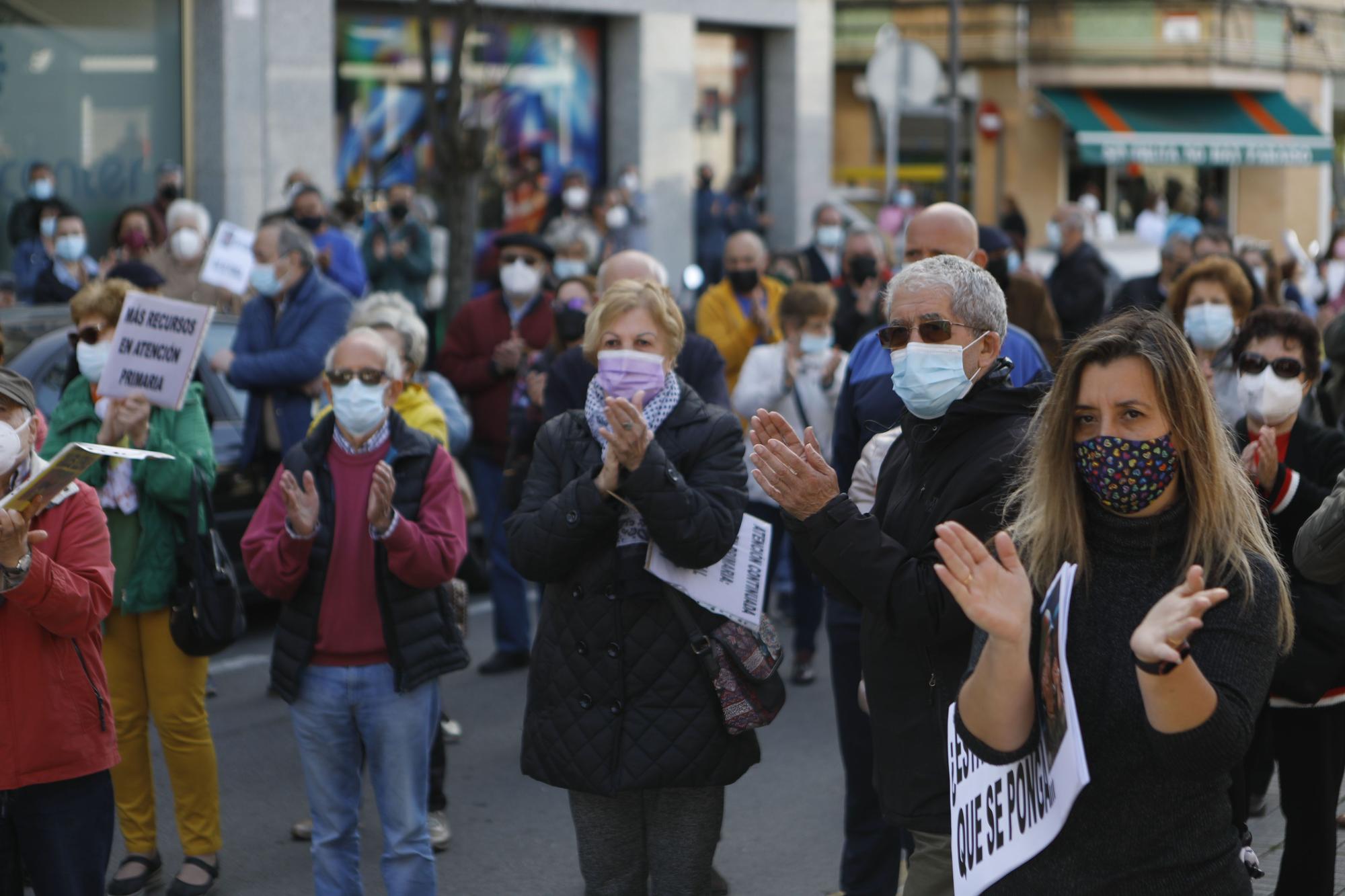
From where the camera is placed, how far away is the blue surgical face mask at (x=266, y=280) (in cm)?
835

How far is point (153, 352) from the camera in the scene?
5598 millimetres

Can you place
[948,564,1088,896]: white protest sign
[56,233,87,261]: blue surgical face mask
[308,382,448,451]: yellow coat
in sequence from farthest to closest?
1. [56,233,87,261]: blue surgical face mask
2. [308,382,448,451]: yellow coat
3. [948,564,1088,896]: white protest sign

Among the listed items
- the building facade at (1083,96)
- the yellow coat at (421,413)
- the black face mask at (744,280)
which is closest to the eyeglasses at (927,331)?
the yellow coat at (421,413)

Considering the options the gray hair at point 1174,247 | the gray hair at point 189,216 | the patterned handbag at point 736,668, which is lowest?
the patterned handbag at point 736,668

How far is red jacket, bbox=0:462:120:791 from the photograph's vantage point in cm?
434

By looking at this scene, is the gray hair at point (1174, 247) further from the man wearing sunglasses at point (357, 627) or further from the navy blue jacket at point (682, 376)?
the man wearing sunglasses at point (357, 627)

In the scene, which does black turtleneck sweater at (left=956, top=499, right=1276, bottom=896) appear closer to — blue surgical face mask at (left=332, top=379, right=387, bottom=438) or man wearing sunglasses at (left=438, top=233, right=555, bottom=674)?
blue surgical face mask at (left=332, top=379, right=387, bottom=438)

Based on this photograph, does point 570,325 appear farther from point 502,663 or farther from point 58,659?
point 58,659

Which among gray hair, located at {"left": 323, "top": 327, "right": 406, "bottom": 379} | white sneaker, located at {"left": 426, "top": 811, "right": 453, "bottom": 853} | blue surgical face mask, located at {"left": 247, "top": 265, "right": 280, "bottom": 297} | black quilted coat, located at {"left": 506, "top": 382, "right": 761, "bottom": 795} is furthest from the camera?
blue surgical face mask, located at {"left": 247, "top": 265, "right": 280, "bottom": 297}

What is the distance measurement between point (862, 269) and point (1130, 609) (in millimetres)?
8199

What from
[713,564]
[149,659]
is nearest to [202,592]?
[149,659]

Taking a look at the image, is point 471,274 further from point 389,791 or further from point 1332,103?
point 1332,103

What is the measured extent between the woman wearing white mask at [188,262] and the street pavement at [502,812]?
3.89 metres

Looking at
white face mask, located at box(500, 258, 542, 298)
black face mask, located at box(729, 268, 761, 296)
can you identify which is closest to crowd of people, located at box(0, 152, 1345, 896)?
white face mask, located at box(500, 258, 542, 298)
